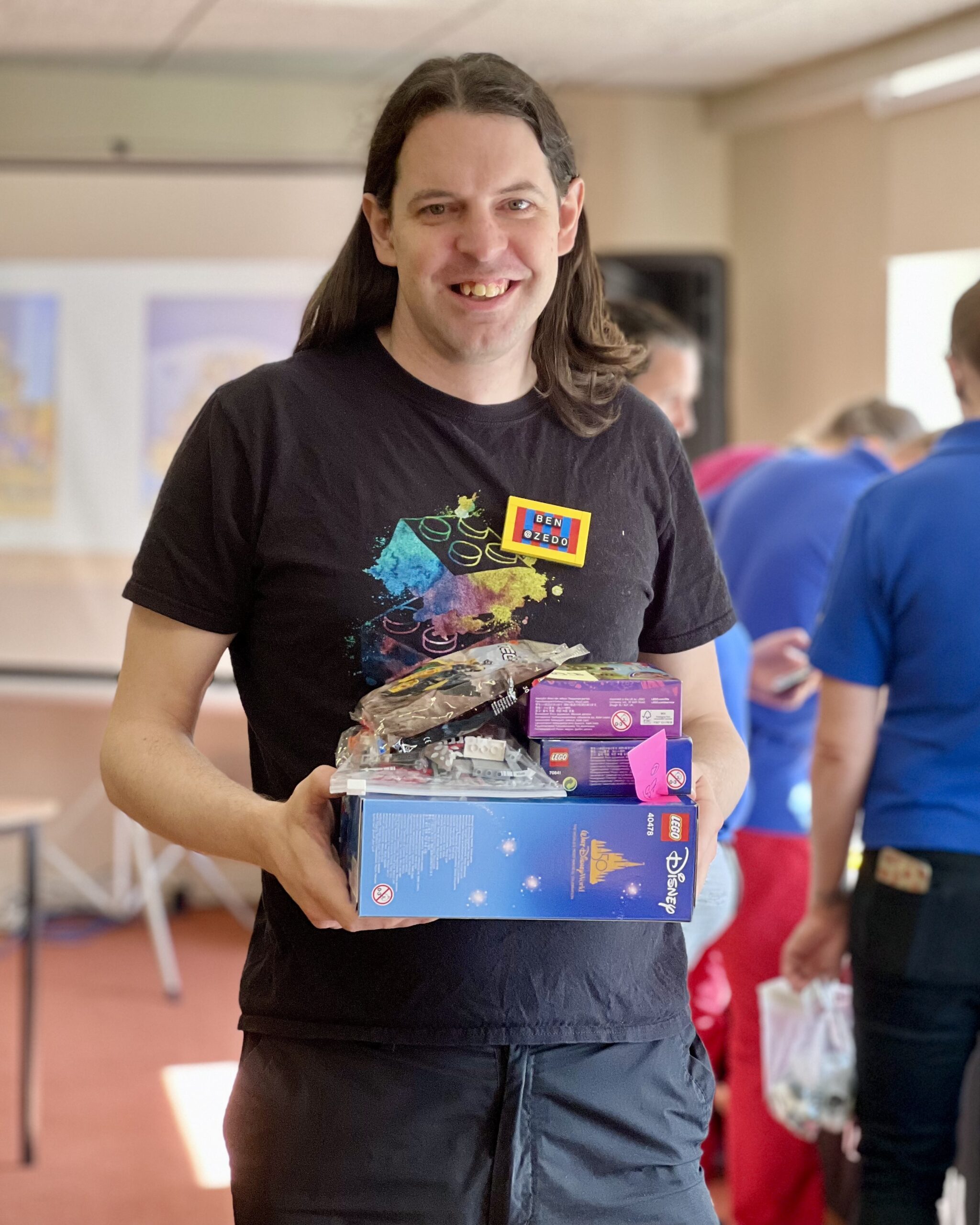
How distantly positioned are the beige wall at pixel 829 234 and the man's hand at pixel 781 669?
2355mm

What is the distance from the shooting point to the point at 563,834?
37.9 inches

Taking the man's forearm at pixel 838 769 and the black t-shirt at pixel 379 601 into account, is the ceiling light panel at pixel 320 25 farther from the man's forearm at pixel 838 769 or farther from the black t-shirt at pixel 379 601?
the black t-shirt at pixel 379 601

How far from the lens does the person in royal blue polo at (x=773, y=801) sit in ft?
8.59

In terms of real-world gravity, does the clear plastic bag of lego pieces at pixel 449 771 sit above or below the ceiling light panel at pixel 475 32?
below

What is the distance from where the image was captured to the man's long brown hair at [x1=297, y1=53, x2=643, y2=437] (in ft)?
3.92

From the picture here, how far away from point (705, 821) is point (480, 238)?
0.48m

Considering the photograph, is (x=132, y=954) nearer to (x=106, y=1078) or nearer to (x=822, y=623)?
(x=106, y=1078)

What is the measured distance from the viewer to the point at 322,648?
1156mm

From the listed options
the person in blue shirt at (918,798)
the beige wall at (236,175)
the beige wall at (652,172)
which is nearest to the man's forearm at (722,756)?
the person in blue shirt at (918,798)

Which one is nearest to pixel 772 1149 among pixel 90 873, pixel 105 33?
pixel 90 873

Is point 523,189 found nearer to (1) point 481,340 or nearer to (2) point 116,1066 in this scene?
(1) point 481,340

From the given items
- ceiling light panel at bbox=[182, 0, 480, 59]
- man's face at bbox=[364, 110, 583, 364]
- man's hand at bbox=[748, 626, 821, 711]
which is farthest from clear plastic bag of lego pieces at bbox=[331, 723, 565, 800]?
ceiling light panel at bbox=[182, 0, 480, 59]

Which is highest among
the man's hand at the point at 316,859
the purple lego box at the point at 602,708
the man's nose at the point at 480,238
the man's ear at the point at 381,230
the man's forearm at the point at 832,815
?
the man's ear at the point at 381,230

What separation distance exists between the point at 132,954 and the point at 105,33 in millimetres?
2980
